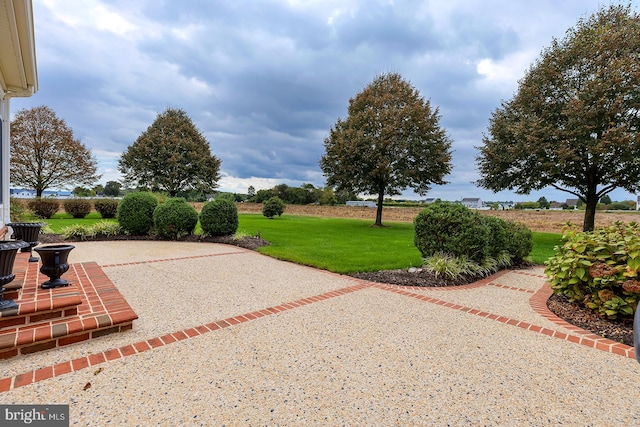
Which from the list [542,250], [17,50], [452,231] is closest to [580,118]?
[542,250]

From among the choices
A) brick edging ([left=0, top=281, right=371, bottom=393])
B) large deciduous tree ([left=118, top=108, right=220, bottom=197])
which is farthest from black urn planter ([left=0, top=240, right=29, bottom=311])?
large deciduous tree ([left=118, top=108, right=220, bottom=197])

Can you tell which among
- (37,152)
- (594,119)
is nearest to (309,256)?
(594,119)

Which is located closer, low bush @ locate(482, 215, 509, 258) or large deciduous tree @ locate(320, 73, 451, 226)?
low bush @ locate(482, 215, 509, 258)

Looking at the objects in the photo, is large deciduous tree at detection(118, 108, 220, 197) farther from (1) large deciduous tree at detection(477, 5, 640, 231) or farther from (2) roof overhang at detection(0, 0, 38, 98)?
(1) large deciduous tree at detection(477, 5, 640, 231)

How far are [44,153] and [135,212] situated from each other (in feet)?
51.2

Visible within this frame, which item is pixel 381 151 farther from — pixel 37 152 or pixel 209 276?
pixel 37 152

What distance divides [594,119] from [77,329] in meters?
15.9

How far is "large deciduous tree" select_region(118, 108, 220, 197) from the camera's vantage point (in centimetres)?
2259

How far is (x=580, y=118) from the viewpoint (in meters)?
11.0

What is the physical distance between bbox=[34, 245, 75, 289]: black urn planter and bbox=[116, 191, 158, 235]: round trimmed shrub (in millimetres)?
7262

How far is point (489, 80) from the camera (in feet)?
31.5

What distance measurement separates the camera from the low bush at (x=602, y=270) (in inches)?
136

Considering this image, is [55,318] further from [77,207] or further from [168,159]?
[168,159]
